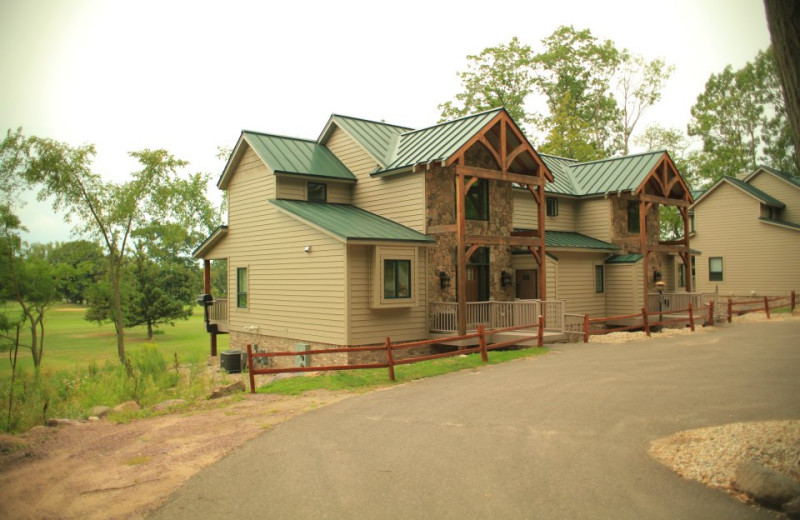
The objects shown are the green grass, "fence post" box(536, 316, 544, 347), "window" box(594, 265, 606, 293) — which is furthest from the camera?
"window" box(594, 265, 606, 293)

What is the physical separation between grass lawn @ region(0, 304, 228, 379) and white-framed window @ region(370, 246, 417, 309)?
9.63 m

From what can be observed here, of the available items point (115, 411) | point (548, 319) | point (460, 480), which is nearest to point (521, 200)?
point (548, 319)

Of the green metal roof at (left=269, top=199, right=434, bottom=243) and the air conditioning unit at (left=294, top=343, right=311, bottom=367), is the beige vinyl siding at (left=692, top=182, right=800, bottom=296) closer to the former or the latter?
the green metal roof at (left=269, top=199, right=434, bottom=243)

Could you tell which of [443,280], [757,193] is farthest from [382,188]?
[757,193]

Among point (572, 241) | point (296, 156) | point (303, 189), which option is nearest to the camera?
point (303, 189)

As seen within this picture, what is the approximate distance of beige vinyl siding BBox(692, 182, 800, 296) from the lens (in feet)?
116

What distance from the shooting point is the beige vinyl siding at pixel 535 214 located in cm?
2692

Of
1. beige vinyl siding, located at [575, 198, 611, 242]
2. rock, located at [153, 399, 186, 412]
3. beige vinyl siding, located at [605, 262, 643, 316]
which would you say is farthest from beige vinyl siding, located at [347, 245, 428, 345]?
beige vinyl siding, located at [575, 198, 611, 242]

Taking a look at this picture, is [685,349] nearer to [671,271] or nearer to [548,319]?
[548,319]

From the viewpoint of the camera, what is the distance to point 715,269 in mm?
38938

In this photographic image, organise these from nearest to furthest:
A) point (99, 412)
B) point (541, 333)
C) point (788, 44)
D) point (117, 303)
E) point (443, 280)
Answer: point (788, 44), point (99, 412), point (541, 333), point (443, 280), point (117, 303)

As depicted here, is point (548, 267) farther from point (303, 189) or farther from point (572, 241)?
point (303, 189)

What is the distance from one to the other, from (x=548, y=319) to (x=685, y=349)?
465cm

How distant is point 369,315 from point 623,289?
14.0 m
